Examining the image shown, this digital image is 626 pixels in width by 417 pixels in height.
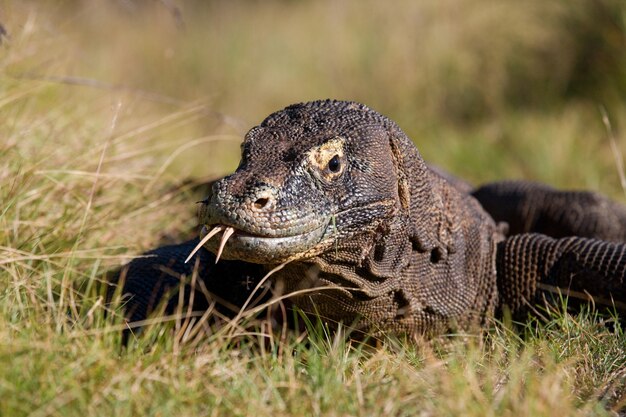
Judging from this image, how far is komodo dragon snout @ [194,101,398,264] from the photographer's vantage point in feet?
10.5

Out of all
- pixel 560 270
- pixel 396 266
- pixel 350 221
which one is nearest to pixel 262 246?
pixel 350 221

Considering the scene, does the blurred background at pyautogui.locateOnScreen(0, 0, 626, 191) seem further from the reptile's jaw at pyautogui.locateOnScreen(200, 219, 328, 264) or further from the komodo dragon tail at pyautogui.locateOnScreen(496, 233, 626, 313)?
the reptile's jaw at pyautogui.locateOnScreen(200, 219, 328, 264)

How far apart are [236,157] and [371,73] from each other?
9.51 ft

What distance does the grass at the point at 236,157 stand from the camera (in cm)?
279

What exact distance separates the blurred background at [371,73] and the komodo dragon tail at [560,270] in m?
1.90

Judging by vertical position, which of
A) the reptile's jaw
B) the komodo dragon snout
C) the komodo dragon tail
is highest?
the komodo dragon snout

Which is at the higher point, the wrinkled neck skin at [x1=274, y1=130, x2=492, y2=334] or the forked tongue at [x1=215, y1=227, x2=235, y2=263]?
the forked tongue at [x1=215, y1=227, x2=235, y2=263]

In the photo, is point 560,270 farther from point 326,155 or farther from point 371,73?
point 371,73

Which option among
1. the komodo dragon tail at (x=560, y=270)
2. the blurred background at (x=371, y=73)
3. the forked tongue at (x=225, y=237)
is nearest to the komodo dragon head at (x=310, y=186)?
the forked tongue at (x=225, y=237)

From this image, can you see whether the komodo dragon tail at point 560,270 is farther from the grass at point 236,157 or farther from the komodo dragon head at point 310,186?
the komodo dragon head at point 310,186

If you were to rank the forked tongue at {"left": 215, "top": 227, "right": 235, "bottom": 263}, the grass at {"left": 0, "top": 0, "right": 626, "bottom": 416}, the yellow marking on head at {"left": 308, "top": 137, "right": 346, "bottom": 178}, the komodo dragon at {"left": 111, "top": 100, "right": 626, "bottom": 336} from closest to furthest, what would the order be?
the grass at {"left": 0, "top": 0, "right": 626, "bottom": 416} < the forked tongue at {"left": 215, "top": 227, "right": 235, "bottom": 263} < the komodo dragon at {"left": 111, "top": 100, "right": 626, "bottom": 336} < the yellow marking on head at {"left": 308, "top": 137, "right": 346, "bottom": 178}

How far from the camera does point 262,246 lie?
3189mm

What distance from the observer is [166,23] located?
553 inches

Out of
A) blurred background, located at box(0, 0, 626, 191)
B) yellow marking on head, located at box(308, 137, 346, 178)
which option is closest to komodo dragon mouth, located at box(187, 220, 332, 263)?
yellow marking on head, located at box(308, 137, 346, 178)
